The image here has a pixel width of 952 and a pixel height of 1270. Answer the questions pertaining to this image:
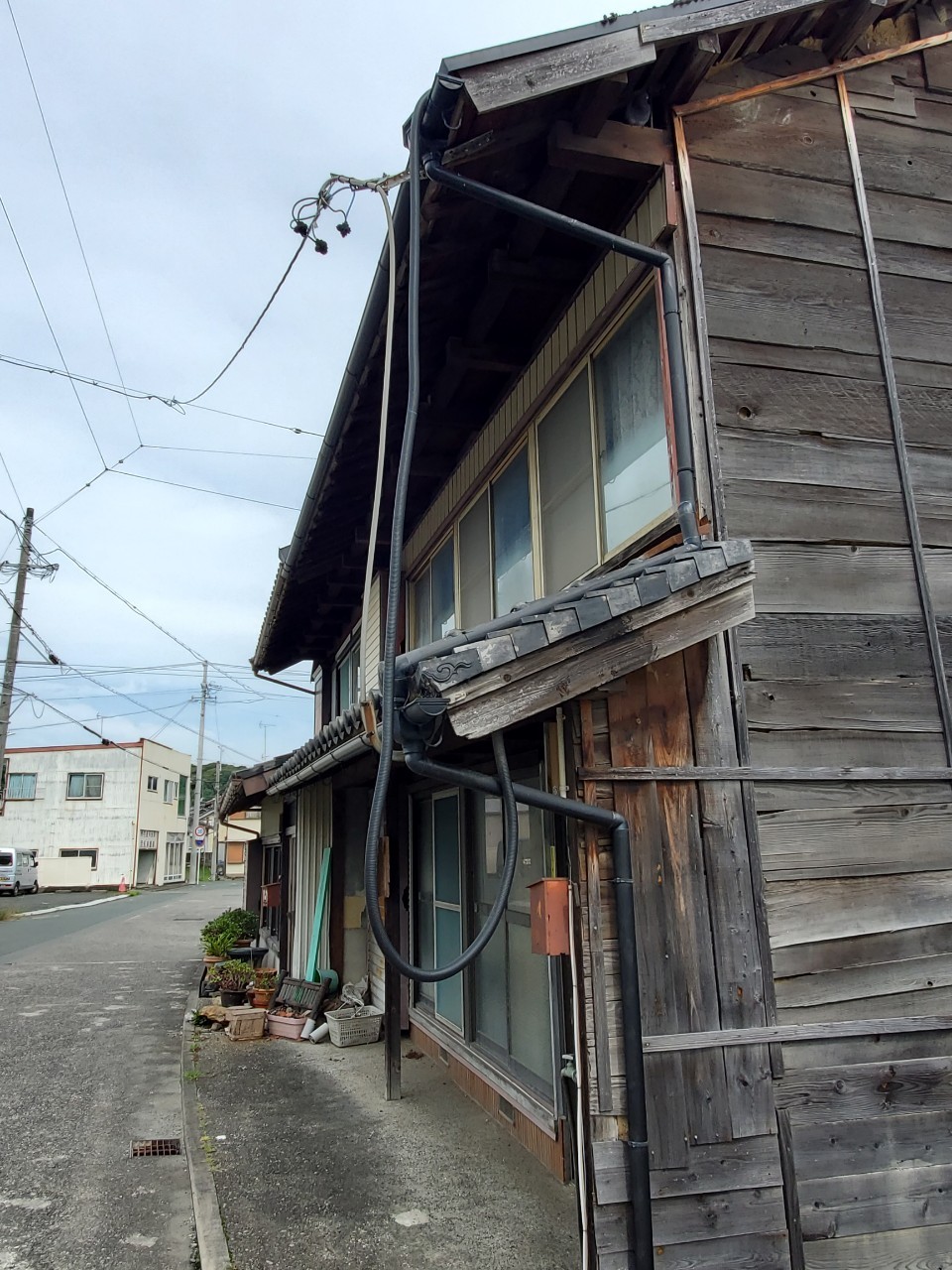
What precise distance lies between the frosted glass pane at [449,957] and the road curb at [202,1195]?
203 centimetres

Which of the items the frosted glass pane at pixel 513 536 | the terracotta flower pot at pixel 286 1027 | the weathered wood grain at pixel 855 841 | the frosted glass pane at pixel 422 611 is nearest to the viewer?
the weathered wood grain at pixel 855 841

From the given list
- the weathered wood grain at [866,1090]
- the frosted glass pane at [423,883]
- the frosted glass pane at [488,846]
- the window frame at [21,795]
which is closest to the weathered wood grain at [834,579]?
the weathered wood grain at [866,1090]

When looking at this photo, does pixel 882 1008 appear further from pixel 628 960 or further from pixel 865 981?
pixel 628 960

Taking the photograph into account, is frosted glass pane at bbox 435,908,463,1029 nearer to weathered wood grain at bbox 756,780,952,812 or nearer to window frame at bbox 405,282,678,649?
window frame at bbox 405,282,678,649

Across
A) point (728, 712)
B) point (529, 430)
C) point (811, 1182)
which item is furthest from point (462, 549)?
point (811, 1182)

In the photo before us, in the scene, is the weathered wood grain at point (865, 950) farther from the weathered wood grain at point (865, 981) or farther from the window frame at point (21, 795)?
the window frame at point (21, 795)

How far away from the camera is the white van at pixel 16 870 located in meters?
35.1

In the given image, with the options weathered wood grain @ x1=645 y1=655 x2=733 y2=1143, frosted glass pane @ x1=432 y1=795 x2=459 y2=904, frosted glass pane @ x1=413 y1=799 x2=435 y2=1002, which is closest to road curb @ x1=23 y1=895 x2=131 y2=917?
frosted glass pane @ x1=413 y1=799 x2=435 y2=1002

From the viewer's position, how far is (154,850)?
46562 mm

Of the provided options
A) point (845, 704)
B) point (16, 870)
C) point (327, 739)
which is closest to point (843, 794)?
point (845, 704)

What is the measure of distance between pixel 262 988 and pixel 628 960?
7716 mm

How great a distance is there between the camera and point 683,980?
319 cm

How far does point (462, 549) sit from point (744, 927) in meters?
4.05

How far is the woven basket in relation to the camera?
834cm
